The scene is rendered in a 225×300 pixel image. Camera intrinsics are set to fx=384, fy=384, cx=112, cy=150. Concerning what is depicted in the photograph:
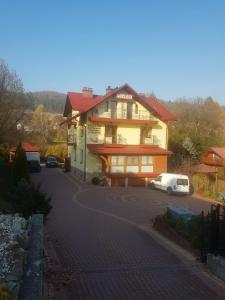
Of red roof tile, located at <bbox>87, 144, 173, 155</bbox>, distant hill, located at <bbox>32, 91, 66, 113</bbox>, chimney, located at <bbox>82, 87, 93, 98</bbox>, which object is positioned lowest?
red roof tile, located at <bbox>87, 144, 173, 155</bbox>

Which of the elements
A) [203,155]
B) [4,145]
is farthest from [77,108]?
[203,155]

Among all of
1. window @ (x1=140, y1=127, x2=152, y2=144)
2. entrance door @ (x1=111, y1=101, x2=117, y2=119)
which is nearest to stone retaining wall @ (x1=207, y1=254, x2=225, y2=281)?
entrance door @ (x1=111, y1=101, x2=117, y2=119)

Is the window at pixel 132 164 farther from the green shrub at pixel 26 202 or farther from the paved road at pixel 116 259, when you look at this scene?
the green shrub at pixel 26 202

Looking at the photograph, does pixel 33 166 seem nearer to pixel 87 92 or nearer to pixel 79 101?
pixel 79 101

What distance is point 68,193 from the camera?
2802 centimetres

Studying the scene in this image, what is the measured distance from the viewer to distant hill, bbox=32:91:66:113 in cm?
13088

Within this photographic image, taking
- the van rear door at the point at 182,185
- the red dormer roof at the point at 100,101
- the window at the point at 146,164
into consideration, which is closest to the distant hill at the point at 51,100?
the red dormer roof at the point at 100,101

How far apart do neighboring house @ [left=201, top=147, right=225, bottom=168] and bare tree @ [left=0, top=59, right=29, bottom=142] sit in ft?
59.3

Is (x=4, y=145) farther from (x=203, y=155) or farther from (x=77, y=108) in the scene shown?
(x=203, y=155)

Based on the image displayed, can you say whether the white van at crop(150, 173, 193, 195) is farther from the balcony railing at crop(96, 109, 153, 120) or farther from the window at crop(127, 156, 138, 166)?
the balcony railing at crop(96, 109, 153, 120)

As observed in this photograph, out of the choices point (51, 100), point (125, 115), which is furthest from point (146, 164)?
point (51, 100)

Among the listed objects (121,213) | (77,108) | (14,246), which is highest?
(77,108)

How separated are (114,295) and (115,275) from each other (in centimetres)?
136

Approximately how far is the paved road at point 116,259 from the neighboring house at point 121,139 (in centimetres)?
1082
